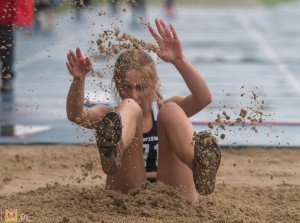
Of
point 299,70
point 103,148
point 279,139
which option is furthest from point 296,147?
point 299,70

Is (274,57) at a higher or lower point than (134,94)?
higher

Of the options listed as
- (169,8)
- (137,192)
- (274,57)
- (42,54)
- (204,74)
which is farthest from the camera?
(169,8)

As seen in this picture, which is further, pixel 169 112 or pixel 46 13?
pixel 46 13

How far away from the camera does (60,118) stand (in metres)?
9.12

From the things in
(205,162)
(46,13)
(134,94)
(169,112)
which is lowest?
(205,162)

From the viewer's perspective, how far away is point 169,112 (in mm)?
5070

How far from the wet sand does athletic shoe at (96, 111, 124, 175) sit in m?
0.32

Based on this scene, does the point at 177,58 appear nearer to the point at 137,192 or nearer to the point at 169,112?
the point at 169,112

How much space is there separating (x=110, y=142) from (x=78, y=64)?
2.23 feet

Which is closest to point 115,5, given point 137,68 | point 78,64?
A: point 137,68

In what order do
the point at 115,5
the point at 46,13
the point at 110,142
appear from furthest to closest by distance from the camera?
1. the point at 46,13
2. the point at 115,5
3. the point at 110,142

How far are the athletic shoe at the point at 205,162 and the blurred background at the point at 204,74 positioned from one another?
283 mm

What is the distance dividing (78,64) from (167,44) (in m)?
0.56

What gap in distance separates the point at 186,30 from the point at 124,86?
15.4 m
